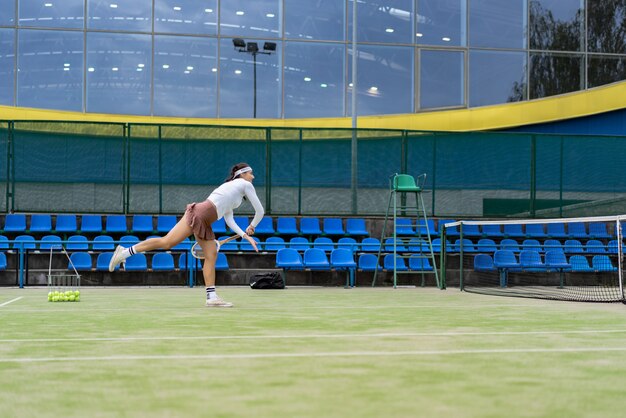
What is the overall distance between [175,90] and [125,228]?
10273 millimetres

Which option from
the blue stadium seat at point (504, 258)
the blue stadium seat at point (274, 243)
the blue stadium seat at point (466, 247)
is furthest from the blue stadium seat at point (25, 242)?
the blue stadium seat at point (504, 258)

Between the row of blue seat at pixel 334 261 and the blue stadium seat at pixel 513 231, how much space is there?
2.65 meters

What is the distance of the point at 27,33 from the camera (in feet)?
91.6

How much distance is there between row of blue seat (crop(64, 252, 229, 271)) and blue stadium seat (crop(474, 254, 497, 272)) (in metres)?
5.46

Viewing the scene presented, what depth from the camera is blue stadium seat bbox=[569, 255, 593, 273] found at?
1830 cm

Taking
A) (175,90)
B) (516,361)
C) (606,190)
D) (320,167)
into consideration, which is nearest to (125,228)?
(320,167)

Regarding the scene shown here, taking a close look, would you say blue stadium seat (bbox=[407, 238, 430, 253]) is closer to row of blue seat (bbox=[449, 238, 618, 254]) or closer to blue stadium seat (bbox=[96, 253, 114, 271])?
row of blue seat (bbox=[449, 238, 618, 254])

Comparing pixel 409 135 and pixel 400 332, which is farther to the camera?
pixel 409 135

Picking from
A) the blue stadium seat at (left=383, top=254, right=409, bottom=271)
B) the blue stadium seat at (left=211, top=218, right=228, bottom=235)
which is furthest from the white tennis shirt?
the blue stadium seat at (left=211, top=218, right=228, bottom=235)

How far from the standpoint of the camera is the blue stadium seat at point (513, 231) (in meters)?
20.3

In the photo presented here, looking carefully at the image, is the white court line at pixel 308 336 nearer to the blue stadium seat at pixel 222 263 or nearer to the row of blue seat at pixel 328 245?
the row of blue seat at pixel 328 245

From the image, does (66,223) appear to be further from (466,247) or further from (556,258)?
(556,258)

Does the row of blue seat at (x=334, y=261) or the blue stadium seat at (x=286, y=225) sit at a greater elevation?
the blue stadium seat at (x=286, y=225)

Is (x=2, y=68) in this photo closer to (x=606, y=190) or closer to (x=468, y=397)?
(x=606, y=190)
